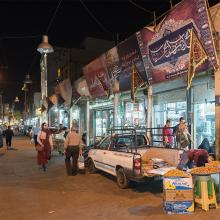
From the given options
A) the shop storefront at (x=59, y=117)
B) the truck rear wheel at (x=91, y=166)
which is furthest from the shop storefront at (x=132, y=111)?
the shop storefront at (x=59, y=117)

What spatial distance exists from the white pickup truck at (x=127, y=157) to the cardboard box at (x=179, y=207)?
56.4 inches

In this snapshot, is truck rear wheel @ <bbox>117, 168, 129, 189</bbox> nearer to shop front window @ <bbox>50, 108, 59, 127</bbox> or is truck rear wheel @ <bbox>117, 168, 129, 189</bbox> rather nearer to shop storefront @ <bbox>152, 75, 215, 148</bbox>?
shop storefront @ <bbox>152, 75, 215, 148</bbox>

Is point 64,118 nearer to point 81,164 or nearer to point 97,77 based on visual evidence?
point 97,77

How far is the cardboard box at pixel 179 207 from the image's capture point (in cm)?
728

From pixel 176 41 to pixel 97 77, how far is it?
9026 mm

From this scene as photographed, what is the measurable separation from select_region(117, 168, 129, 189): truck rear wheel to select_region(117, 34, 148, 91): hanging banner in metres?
5.83

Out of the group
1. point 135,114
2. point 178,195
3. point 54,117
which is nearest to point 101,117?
point 135,114

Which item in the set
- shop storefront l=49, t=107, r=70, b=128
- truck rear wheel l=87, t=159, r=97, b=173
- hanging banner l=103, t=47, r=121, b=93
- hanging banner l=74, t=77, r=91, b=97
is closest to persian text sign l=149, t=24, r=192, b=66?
hanging banner l=103, t=47, r=121, b=93

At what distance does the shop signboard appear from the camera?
10664 millimetres

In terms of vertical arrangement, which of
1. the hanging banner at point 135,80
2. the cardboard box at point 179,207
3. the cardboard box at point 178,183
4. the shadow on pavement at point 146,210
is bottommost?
the shadow on pavement at point 146,210

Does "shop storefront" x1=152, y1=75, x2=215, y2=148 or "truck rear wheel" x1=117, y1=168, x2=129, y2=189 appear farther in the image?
"shop storefront" x1=152, y1=75, x2=215, y2=148

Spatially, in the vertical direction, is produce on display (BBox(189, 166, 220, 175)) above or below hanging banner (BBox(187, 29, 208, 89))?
below

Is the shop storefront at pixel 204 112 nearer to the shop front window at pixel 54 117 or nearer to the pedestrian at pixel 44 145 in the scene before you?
the pedestrian at pixel 44 145

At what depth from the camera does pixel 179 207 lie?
728 centimetres
